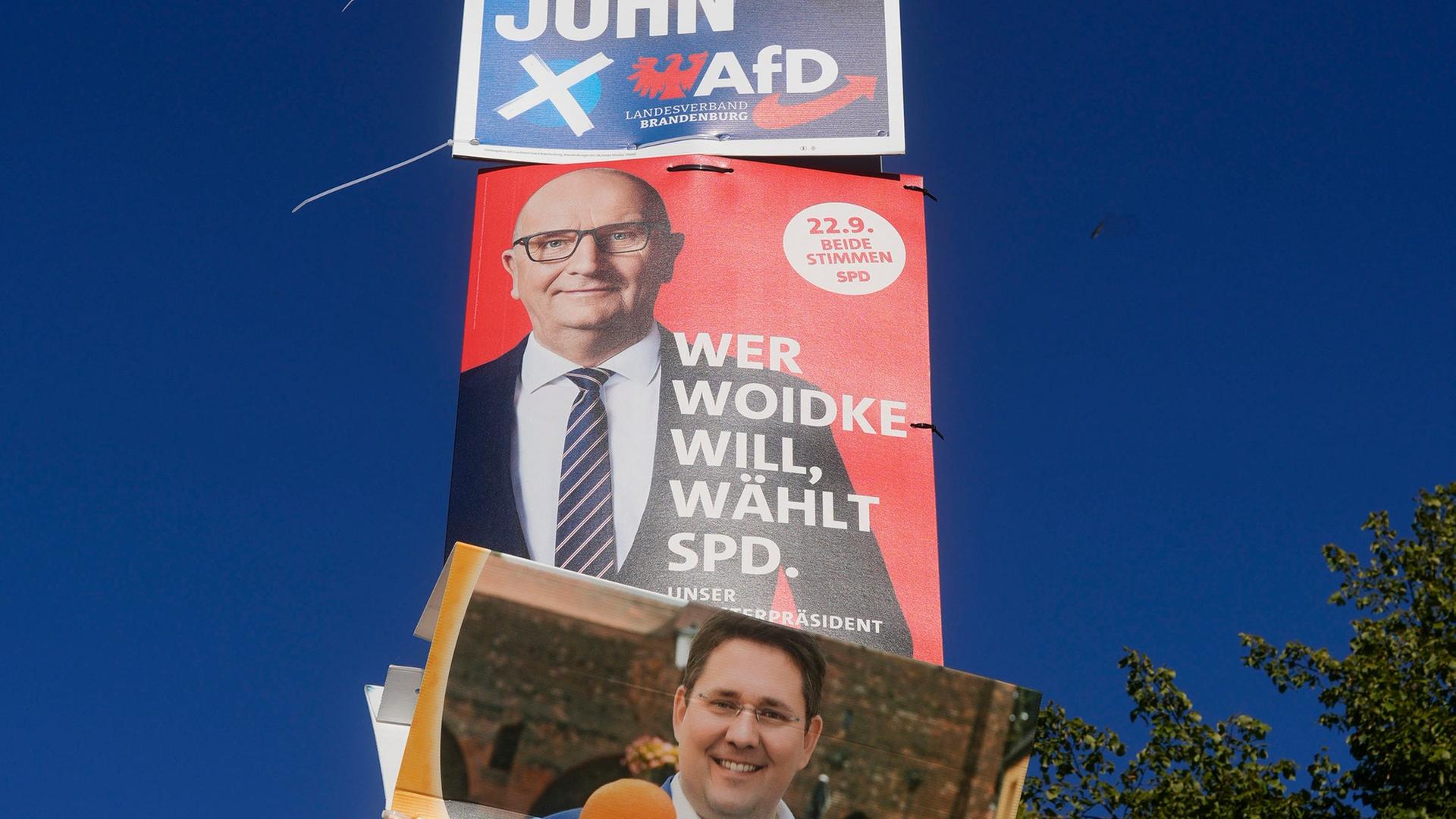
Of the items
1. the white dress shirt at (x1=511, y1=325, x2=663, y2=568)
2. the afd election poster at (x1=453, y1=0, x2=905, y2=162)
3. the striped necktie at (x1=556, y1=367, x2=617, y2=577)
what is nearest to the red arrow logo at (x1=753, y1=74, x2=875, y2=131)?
the afd election poster at (x1=453, y1=0, x2=905, y2=162)

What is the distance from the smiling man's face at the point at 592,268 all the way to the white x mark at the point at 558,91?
88cm

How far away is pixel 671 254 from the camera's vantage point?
17391 mm

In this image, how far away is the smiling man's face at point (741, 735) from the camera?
12.0 metres

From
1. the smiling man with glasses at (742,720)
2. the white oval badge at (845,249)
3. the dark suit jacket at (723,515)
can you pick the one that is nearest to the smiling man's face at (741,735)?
the smiling man with glasses at (742,720)

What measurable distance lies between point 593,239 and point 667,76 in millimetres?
2463

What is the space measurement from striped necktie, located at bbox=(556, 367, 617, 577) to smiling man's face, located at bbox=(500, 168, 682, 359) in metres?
0.53

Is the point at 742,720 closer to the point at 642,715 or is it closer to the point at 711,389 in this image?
the point at 642,715

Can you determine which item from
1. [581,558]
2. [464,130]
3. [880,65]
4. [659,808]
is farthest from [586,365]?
[659,808]

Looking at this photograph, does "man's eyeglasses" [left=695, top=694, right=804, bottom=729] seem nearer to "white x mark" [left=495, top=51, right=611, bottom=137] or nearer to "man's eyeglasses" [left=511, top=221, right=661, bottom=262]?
"man's eyeglasses" [left=511, top=221, right=661, bottom=262]

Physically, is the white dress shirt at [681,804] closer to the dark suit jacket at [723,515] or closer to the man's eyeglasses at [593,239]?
the dark suit jacket at [723,515]

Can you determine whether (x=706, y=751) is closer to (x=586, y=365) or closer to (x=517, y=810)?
(x=517, y=810)

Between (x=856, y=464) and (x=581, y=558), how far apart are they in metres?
2.83

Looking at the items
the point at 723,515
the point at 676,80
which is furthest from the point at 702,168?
the point at 723,515

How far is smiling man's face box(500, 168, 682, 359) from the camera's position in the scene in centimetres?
1714
